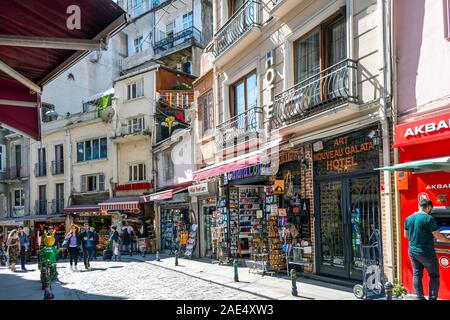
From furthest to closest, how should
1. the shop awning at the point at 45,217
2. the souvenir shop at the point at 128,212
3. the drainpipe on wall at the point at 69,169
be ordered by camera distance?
the drainpipe on wall at the point at 69,169 < the shop awning at the point at 45,217 < the souvenir shop at the point at 128,212

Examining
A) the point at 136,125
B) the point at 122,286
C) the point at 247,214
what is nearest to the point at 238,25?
the point at 247,214

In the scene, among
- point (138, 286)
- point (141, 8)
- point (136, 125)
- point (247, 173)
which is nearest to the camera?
point (138, 286)

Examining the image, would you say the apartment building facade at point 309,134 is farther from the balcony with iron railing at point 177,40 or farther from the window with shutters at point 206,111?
the balcony with iron railing at point 177,40

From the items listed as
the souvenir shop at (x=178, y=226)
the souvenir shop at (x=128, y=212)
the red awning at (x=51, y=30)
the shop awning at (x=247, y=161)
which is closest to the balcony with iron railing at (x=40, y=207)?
the souvenir shop at (x=128, y=212)

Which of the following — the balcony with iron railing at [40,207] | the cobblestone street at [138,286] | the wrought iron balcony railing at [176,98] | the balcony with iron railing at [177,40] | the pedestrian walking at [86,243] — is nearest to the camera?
the cobblestone street at [138,286]

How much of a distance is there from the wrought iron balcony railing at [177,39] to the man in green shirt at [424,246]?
76.6 feet

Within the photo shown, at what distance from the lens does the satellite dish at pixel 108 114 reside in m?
28.9

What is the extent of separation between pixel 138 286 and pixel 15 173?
28.9 meters

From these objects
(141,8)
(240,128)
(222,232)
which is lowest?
(222,232)

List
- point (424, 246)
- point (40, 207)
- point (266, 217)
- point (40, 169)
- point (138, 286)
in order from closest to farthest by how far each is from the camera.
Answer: point (424, 246)
point (138, 286)
point (266, 217)
point (40, 207)
point (40, 169)

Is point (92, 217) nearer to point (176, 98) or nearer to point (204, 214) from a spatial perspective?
point (176, 98)

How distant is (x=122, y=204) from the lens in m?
25.5

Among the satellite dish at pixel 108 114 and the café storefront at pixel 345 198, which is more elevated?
the satellite dish at pixel 108 114
